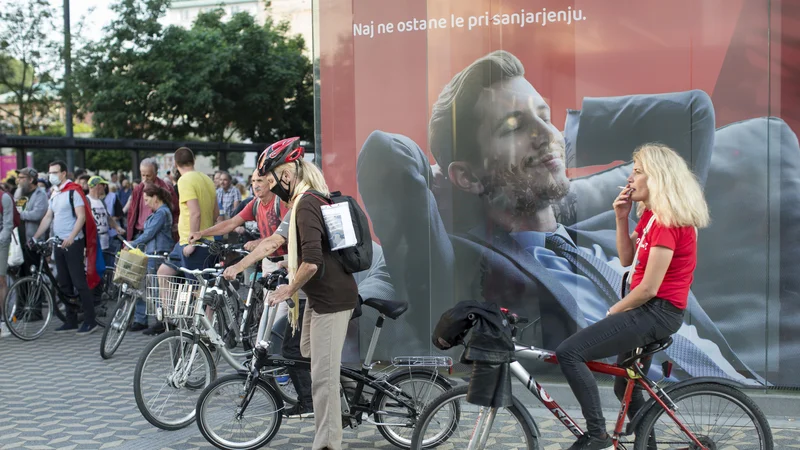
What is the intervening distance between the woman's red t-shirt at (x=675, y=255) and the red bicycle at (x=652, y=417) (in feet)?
0.84

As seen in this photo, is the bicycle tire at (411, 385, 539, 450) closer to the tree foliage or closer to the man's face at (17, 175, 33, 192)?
the man's face at (17, 175, 33, 192)

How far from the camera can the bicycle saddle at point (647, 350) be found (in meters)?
4.30

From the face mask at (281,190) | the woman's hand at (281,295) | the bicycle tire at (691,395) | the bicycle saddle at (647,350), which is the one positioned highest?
the face mask at (281,190)

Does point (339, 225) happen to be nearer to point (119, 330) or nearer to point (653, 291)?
point (653, 291)

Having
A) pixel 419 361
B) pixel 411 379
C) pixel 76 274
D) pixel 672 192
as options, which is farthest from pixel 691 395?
pixel 76 274

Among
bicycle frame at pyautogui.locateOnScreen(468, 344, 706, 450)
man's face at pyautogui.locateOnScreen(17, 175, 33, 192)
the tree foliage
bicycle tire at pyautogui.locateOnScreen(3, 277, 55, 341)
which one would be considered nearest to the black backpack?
bicycle frame at pyautogui.locateOnScreen(468, 344, 706, 450)

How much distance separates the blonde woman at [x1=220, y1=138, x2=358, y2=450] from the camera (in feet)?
15.1

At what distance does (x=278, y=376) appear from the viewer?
520 cm

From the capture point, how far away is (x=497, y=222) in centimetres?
664

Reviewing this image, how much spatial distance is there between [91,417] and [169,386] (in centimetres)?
83

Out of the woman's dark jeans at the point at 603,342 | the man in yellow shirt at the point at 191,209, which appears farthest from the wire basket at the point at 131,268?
the woman's dark jeans at the point at 603,342

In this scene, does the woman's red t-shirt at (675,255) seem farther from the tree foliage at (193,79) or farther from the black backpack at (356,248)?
the tree foliage at (193,79)

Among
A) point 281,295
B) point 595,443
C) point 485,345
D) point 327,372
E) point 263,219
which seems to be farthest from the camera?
point 263,219

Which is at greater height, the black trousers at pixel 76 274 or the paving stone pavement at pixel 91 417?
the black trousers at pixel 76 274
